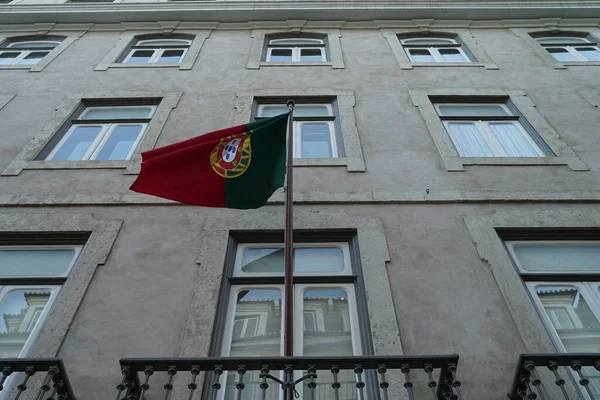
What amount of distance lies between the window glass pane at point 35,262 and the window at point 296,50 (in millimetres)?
5946

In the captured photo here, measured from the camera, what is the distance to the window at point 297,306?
4.66m

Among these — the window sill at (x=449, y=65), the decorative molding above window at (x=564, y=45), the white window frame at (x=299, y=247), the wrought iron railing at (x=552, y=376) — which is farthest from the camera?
the decorative molding above window at (x=564, y=45)

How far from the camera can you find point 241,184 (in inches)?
203

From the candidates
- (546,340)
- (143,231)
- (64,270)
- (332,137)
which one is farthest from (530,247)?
(64,270)

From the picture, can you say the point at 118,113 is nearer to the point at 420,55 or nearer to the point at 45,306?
the point at 45,306

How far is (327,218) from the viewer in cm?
591

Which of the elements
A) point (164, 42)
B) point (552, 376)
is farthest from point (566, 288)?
point (164, 42)

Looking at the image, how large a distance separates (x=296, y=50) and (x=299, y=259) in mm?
6245

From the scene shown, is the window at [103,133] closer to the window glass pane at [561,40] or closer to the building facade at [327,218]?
the building facade at [327,218]

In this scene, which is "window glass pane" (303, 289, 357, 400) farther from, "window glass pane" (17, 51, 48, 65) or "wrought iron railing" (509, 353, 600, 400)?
"window glass pane" (17, 51, 48, 65)

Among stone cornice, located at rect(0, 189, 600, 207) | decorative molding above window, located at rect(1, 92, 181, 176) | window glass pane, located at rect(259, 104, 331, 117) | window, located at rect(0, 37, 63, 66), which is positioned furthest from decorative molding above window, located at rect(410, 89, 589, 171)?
window, located at rect(0, 37, 63, 66)

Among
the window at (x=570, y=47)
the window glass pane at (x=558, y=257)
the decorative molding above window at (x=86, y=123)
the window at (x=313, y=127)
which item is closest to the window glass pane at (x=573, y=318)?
the window glass pane at (x=558, y=257)

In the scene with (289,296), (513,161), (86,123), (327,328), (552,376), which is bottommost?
(552,376)

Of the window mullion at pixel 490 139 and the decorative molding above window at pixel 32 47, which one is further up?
the decorative molding above window at pixel 32 47
